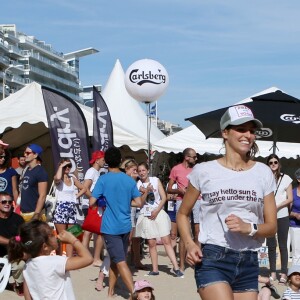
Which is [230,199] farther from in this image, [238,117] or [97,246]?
[97,246]

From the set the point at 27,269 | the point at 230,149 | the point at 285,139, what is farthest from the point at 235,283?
the point at 285,139

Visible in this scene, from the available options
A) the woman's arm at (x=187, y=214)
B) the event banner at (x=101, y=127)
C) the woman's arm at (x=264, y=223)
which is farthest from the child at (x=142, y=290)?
the event banner at (x=101, y=127)

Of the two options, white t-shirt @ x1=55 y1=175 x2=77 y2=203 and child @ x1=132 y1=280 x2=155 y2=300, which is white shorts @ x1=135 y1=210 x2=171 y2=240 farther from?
child @ x1=132 y1=280 x2=155 y2=300

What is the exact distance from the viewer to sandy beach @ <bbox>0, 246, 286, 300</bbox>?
25.2 feet

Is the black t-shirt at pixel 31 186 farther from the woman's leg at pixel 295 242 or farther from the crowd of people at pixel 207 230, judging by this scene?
the woman's leg at pixel 295 242

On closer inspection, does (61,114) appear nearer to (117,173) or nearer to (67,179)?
(67,179)

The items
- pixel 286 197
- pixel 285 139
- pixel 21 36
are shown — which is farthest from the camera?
pixel 21 36

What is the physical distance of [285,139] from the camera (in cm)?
1077

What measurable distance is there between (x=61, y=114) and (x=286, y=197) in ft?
13.6

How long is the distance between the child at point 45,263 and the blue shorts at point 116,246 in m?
2.59

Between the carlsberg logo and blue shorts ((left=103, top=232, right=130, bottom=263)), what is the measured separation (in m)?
5.86

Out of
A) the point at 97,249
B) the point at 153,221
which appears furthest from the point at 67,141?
the point at 153,221

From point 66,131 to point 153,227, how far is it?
2743 millimetres

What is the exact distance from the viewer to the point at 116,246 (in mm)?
7164
